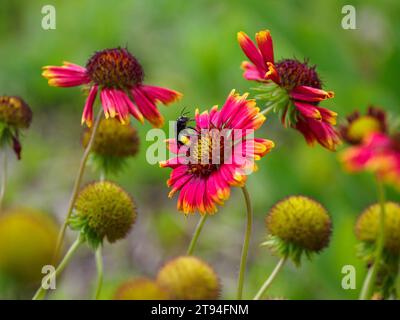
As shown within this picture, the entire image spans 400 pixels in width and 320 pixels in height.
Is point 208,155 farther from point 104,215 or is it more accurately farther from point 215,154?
point 104,215

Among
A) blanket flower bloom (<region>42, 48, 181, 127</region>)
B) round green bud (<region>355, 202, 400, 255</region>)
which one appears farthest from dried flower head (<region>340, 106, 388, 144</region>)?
blanket flower bloom (<region>42, 48, 181, 127</region>)

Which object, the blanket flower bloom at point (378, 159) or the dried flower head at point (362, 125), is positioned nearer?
the blanket flower bloom at point (378, 159)

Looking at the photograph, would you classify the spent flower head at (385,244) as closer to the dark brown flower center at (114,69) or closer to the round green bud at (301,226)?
the round green bud at (301,226)

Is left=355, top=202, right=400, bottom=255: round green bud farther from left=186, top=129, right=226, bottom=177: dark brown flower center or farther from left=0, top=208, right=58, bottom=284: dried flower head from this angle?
left=0, top=208, right=58, bottom=284: dried flower head

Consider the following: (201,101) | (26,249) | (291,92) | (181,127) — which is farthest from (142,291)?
(201,101)

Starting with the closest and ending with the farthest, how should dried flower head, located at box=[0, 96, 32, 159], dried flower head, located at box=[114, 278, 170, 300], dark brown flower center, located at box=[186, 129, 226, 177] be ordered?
dried flower head, located at box=[114, 278, 170, 300]
dark brown flower center, located at box=[186, 129, 226, 177]
dried flower head, located at box=[0, 96, 32, 159]

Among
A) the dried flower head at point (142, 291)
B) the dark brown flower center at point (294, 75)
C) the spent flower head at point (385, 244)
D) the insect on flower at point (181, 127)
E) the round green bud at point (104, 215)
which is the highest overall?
the dark brown flower center at point (294, 75)

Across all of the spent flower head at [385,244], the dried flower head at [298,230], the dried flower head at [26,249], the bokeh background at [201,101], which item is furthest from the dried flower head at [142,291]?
the bokeh background at [201,101]
